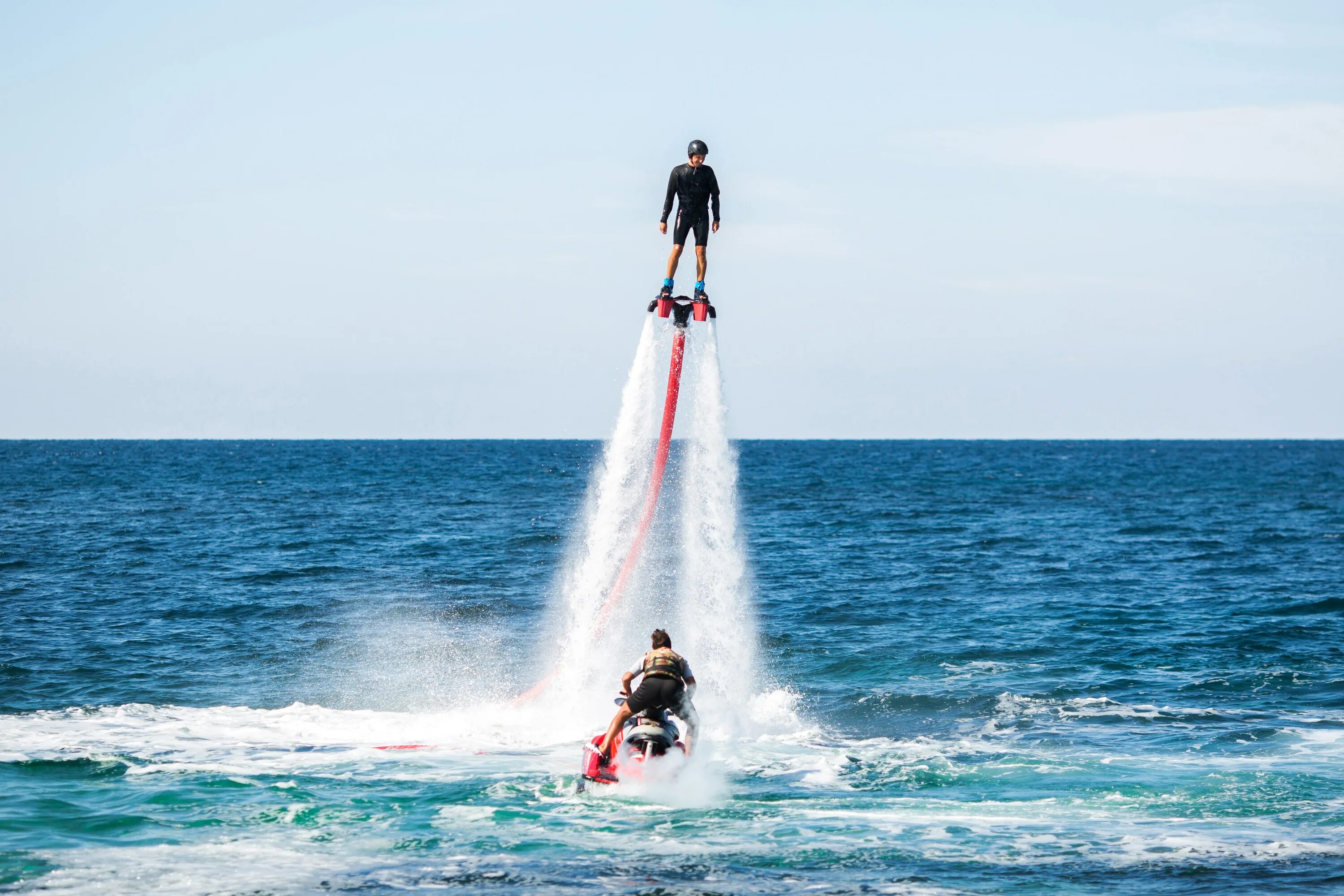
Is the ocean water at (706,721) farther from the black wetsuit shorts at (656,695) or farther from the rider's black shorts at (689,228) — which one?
the rider's black shorts at (689,228)

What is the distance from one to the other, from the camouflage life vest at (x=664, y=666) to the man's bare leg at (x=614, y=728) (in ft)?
1.95

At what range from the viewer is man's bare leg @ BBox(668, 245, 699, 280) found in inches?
773

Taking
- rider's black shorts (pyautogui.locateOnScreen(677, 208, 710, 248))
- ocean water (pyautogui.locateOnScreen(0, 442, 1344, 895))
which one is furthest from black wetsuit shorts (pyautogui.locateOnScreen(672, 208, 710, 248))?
ocean water (pyautogui.locateOnScreen(0, 442, 1344, 895))

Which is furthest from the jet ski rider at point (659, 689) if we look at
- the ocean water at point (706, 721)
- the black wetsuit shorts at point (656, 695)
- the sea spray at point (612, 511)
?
the sea spray at point (612, 511)

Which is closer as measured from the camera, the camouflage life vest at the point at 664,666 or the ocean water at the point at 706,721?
the ocean water at the point at 706,721

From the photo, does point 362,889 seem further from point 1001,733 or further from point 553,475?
point 553,475

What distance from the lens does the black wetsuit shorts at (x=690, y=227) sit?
19.4m

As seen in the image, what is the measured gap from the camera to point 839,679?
97.7ft

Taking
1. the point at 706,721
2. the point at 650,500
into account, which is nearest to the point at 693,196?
the point at 650,500

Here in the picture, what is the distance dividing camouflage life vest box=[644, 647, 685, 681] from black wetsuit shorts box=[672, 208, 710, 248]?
0.30 metres

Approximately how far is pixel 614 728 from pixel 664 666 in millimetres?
1198

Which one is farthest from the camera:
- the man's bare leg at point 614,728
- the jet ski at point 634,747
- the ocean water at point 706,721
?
the man's bare leg at point 614,728

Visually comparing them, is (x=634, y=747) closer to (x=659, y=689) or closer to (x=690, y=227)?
(x=659, y=689)

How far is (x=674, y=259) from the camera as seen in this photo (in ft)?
64.6
